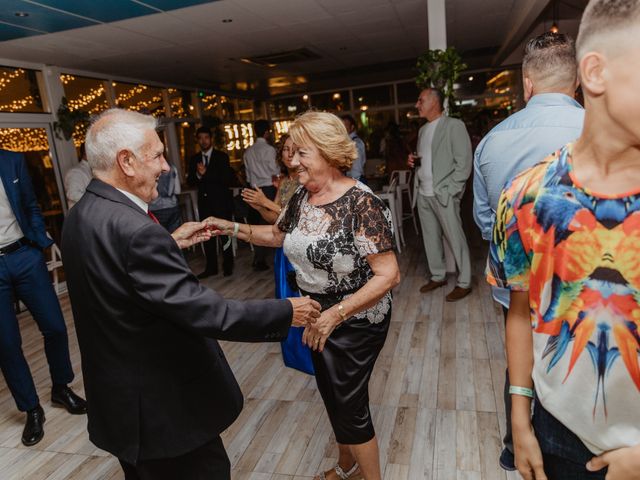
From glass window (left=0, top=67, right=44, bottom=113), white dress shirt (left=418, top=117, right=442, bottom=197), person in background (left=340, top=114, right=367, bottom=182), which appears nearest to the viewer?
white dress shirt (left=418, top=117, right=442, bottom=197)

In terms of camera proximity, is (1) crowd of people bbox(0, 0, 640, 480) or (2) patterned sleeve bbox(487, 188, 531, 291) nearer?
(1) crowd of people bbox(0, 0, 640, 480)

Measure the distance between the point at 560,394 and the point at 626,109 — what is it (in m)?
0.47

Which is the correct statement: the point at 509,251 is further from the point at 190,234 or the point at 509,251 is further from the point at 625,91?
the point at 190,234

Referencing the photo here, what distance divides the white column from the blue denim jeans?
16.4 feet

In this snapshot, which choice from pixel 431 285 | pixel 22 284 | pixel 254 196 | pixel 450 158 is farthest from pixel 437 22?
pixel 22 284

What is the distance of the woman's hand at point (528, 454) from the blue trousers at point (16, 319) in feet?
9.04

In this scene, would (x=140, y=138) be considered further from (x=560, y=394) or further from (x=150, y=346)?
(x=560, y=394)

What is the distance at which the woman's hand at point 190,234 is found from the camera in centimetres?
192

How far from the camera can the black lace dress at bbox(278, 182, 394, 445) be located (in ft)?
5.38

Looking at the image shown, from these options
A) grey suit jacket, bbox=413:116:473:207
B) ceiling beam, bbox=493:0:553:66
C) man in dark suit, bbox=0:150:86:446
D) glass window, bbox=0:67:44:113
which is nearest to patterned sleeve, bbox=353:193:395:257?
man in dark suit, bbox=0:150:86:446

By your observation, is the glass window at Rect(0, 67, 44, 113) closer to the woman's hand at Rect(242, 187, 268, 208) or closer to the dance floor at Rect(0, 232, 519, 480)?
the dance floor at Rect(0, 232, 519, 480)

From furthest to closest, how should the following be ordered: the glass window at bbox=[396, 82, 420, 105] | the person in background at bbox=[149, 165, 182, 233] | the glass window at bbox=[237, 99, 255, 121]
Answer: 1. the glass window at bbox=[237, 99, 255, 121]
2. the glass window at bbox=[396, 82, 420, 105]
3. the person in background at bbox=[149, 165, 182, 233]

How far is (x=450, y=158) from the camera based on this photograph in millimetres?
4098

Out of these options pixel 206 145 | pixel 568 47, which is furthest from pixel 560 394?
pixel 206 145
